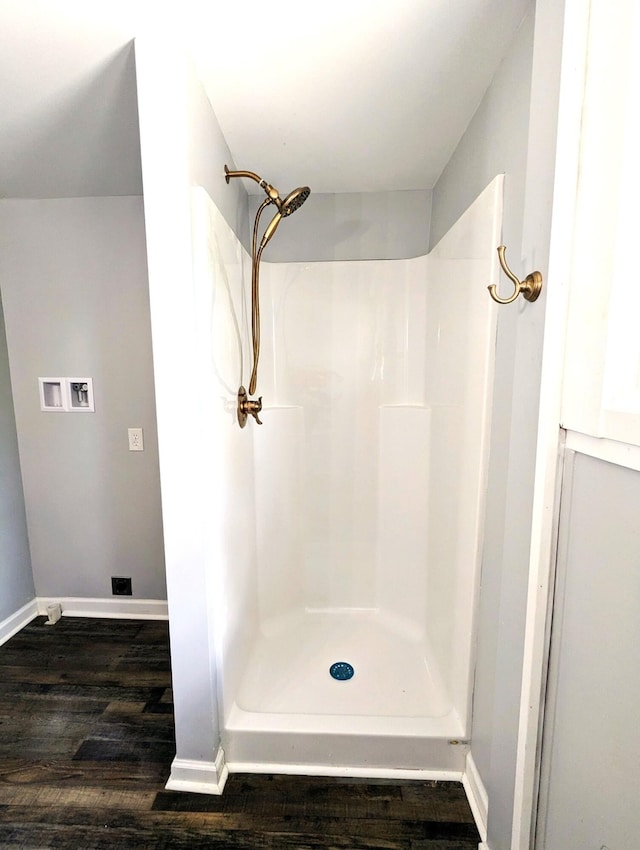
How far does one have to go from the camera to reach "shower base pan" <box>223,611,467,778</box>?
1251 mm

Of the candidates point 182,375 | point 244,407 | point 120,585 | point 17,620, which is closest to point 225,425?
point 244,407

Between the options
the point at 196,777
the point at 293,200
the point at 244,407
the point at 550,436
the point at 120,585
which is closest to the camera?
the point at 550,436

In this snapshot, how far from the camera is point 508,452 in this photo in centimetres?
100

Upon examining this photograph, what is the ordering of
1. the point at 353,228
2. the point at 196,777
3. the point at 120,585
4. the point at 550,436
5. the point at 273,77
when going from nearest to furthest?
the point at 550,436 < the point at 273,77 < the point at 196,777 < the point at 353,228 < the point at 120,585

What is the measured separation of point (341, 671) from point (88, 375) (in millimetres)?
1928

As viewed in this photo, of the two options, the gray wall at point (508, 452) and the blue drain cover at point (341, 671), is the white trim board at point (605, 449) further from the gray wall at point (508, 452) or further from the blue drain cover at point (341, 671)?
the blue drain cover at point (341, 671)

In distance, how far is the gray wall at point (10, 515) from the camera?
194cm

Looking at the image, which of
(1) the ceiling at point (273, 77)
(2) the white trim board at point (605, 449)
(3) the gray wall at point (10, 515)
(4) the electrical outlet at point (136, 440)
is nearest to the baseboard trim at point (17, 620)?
(3) the gray wall at point (10, 515)

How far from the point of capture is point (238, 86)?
3.69ft

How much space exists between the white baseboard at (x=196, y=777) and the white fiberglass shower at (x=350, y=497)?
0.08 m

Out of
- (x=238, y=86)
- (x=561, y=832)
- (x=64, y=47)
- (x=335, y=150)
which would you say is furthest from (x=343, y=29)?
(x=561, y=832)

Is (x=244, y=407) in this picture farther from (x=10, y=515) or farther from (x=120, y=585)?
(x=10, y=515)

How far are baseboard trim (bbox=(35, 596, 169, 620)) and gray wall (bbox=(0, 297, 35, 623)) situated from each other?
167mm

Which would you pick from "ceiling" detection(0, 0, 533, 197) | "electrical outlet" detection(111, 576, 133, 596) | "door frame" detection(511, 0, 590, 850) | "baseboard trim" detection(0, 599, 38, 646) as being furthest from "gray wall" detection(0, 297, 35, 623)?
"door frame" detection(511, 0, 590, 850)
